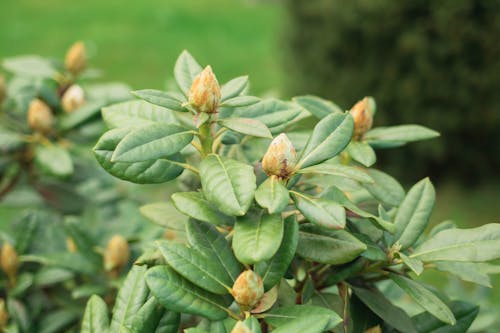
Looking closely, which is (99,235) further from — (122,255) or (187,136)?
(187,136)

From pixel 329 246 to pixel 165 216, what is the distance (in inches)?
13.8

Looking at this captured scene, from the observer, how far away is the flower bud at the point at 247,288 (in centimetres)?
103

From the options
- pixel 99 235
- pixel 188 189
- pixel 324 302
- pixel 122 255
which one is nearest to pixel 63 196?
pixel 99 235

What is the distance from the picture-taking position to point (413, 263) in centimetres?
111

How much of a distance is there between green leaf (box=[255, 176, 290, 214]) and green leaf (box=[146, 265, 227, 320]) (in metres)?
0.17

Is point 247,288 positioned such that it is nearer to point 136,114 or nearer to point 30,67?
point 136,114

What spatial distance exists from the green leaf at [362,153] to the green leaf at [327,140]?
0.12 meters

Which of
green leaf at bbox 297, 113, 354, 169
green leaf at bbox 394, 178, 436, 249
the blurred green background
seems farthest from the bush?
green leaf at bbox 297, 113, 354, 169

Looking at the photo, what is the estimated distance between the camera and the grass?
7.66m

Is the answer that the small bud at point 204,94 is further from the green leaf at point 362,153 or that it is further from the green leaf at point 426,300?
the green leaf at point 426,300

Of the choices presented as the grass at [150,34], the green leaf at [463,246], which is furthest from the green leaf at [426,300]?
the grass at [150,34]

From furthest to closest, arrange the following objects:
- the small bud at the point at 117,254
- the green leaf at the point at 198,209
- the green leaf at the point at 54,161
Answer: the green leaf at the point at 54,161, the small bud at the point at 117,254, the green leaf at the point at 198,209

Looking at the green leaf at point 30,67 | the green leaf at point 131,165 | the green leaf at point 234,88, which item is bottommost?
the green leaf at point 30,67

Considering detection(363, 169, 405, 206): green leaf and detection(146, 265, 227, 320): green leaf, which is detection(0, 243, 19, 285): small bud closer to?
detection(146, 265, 227, 320): green leaf
